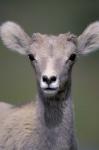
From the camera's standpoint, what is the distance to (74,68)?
26.0m

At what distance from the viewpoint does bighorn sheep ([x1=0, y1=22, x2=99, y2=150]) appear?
11891 mm

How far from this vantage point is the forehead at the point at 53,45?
1198cm

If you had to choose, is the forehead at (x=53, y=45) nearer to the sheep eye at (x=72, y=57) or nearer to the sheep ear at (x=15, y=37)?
the sheep eye at (x=72, y=57)

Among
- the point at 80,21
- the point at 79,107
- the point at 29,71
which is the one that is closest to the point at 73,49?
the point at 79,107

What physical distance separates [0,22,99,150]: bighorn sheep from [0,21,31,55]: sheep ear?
0.01 metres

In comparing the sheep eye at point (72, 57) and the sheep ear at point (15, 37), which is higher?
the sheep ear at point (15, 37)

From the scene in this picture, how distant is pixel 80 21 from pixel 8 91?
764cm

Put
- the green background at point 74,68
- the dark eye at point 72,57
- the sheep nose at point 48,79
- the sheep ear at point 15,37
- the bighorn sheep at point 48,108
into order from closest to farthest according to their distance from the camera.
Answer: the sheep nose at point 48,79 → the bighorn sheep at point 48,108 → the dark eye at point 72,57 → the sheep ear at point 15,37 → the green background at point 74,68

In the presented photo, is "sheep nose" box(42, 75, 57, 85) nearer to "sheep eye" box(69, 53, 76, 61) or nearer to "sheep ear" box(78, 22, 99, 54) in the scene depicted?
"sheep eye" box(69, 53, 76, 61)

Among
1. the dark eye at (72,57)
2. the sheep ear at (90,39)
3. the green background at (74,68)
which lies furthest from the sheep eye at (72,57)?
the green background at (74,68)

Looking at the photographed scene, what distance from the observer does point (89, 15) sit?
30.4 m

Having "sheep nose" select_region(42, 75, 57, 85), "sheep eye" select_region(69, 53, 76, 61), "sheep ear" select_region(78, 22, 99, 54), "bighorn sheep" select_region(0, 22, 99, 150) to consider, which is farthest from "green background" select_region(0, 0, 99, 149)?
"sheep nose" select_region(42, 75, 57, 85)

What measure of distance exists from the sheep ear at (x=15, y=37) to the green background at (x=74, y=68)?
400 cm

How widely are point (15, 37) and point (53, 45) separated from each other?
0.83m
